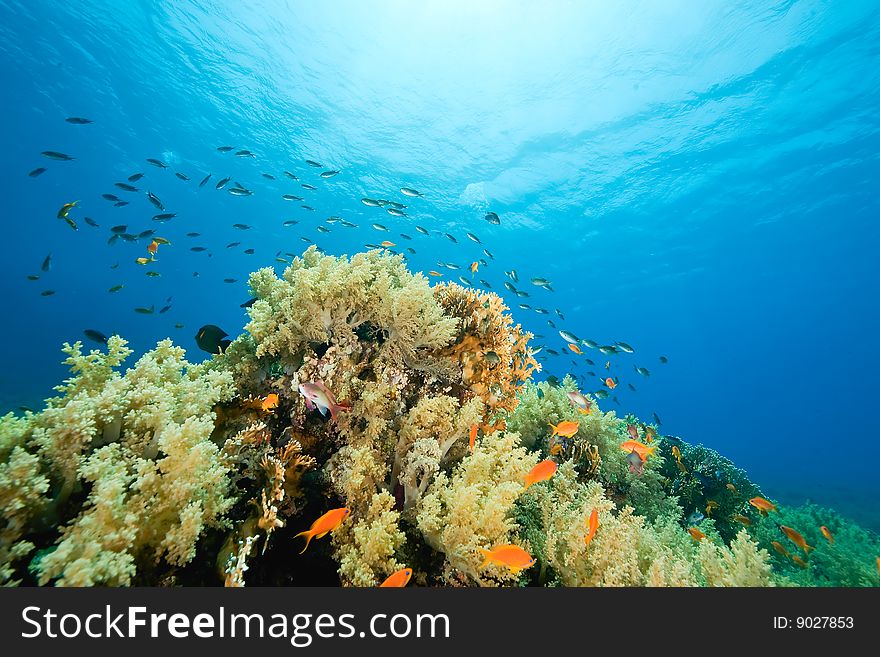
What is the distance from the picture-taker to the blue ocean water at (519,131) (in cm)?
2605

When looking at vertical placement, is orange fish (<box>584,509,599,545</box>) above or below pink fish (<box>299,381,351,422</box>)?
below

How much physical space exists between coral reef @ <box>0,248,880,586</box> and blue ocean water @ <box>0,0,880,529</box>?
20.9 feet

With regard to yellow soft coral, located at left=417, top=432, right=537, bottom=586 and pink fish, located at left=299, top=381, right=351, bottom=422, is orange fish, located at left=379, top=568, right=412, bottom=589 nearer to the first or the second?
yellow soft coral, located at left=417, top=432, right=537, bottom=586

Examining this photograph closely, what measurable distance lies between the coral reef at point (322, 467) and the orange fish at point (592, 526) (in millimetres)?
37

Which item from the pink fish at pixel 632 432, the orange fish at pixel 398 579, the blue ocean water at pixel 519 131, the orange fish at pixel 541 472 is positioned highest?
the blue ocean water at pixel 519 131

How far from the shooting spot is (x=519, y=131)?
3369cm

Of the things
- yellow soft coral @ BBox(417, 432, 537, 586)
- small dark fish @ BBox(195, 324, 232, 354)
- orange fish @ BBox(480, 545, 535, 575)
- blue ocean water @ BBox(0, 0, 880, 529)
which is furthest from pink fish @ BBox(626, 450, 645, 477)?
blue ocean water @ BBox(0, 0, 880, 529)

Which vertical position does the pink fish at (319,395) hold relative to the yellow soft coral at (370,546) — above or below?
above

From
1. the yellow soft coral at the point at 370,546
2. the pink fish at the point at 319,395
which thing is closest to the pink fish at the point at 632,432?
the yellow soft coral at the point at 370,546

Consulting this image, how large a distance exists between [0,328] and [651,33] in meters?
114

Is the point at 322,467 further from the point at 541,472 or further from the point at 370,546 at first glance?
the point at 541,472

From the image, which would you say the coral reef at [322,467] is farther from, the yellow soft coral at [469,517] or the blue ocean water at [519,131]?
the blue ocean water at [519,131]

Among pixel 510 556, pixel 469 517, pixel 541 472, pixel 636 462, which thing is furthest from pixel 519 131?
pixel 510 556

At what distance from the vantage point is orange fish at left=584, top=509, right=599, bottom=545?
3.17m
